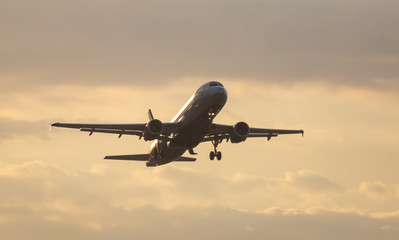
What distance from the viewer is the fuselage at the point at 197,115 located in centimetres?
7256

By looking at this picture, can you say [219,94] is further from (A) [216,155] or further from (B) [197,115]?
(A) [216,155]

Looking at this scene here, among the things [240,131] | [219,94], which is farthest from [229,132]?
[219,94]

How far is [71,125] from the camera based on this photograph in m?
77.1

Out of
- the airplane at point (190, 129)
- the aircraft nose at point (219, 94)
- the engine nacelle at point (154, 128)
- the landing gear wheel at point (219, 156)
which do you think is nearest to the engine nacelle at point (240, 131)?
the airplane at point (190, 129)

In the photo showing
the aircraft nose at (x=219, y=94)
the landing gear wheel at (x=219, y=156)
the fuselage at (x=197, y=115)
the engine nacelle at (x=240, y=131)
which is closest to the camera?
the aircraft nose at (x=219, y=94)

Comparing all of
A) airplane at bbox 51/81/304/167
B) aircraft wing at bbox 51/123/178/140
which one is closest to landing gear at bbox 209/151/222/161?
airplane at bbox 51/81/304/167

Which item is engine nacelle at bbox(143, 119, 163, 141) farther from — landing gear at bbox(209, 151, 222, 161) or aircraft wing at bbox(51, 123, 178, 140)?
landing gear at bbox(209, 151, 222, 161)

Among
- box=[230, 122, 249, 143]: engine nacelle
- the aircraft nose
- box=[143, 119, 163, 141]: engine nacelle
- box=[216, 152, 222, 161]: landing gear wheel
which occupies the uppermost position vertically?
the aircraft nose

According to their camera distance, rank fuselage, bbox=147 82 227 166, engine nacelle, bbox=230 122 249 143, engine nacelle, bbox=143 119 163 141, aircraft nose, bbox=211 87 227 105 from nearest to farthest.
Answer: aircraft nose, bbox=211 87 227 105 < fuselage, bbox=147 82 227 166 < engine nacelle, bbox=143 119 163 141 < engine nacelle, bbox=230 122 249 143

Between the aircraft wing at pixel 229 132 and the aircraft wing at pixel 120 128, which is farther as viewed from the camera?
the aircraft wing at pixel 229 132

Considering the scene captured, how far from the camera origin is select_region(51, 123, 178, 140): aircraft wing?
76.1 meters

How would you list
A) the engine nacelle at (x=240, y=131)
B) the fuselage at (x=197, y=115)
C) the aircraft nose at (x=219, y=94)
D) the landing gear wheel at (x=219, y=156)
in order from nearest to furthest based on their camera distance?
the aircraft nose at (x=219, y=94), the fuselage at (x=197, y=115), the engine nacelle at (x=240, y=131), the landing gear wheel at (x=219, y=156)

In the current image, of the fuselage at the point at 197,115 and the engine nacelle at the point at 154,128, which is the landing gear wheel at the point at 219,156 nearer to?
the fuselage at the point at 197,115

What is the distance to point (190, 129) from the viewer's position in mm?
74875
